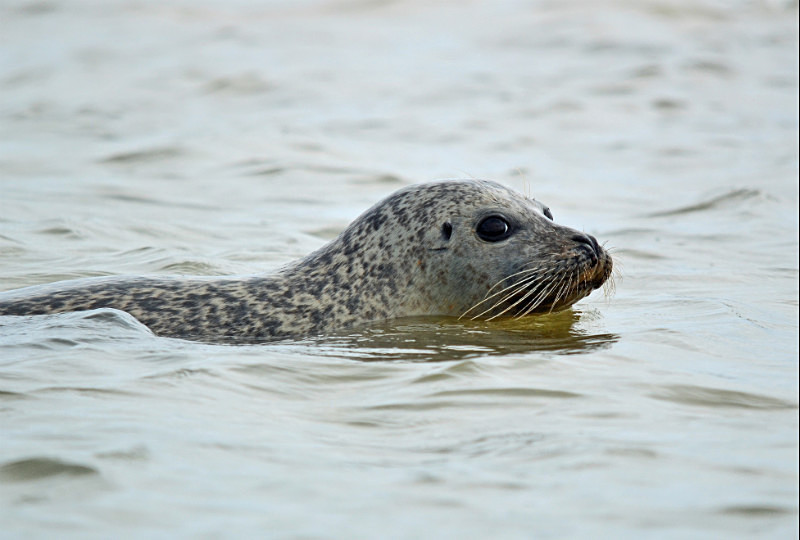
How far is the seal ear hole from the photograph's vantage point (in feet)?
22.9

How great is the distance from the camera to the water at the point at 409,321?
157 inches

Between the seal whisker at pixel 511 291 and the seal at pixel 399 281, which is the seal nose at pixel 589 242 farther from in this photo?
the seal whisker at pixel 511 291

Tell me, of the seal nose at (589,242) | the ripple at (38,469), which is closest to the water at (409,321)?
the ripple at (38,469)

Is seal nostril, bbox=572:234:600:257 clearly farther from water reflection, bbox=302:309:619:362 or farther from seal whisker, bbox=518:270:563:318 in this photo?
water reflection, bbox=302:309:619:362

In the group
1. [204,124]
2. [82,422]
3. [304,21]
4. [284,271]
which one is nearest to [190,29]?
[304,21]

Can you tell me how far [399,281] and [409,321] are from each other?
26 cm

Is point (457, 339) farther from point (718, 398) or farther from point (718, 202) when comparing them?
point (718, 202)

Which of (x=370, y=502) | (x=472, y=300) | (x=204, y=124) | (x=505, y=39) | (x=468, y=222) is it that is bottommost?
(x=370, y=502)

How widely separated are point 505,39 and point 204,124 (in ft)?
24.2

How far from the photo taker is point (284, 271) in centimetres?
723

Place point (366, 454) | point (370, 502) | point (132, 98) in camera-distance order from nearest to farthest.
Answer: point (370, 502) < point (366, 454) < point (132, 98)

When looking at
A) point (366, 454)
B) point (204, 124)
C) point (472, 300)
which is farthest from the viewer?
point (204, 124)

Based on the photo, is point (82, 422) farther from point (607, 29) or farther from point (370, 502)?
point (607, 29)

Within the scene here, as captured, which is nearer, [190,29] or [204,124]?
[204,124]
